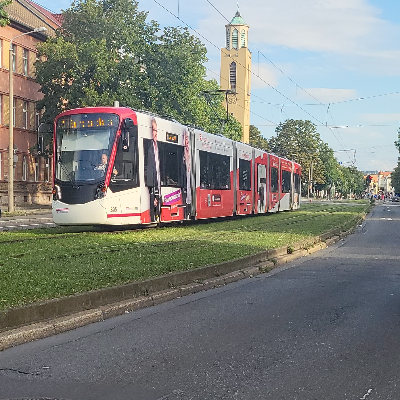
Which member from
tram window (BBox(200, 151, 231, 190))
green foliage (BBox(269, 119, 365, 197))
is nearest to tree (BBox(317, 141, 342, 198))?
green foliage (BBox(269, 119, 365, 197))

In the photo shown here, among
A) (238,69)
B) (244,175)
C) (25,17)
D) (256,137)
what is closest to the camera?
(244,175)

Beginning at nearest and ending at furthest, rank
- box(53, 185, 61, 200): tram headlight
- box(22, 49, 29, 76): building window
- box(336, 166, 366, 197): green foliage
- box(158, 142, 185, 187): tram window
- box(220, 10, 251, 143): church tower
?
box(53, 185, 61, 200): tram headlight < box(158, 142, 185, 187): tram window < box(22, 49, 29, 76): building window < box(220, 10, 251, 143): church tower < box(336, 166, 366, 197): green foliage

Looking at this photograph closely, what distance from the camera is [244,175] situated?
3161 cm

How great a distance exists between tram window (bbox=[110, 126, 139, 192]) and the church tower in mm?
84843

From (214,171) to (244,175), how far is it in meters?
4.79

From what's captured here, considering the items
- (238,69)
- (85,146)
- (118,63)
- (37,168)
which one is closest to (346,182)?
(238,69)

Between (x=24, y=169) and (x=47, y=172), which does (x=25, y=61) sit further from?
(x=47, y=172)

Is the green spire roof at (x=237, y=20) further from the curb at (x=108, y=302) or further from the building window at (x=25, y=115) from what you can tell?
the curb at (x=108, y=302)

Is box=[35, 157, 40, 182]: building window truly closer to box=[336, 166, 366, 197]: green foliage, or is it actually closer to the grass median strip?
the grass median strip

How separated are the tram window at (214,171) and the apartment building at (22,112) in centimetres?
2049

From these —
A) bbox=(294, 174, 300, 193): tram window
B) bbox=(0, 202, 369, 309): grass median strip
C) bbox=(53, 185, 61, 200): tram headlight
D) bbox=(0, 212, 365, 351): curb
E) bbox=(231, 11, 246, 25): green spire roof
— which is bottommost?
bbox=(0, 212, 365, 351): curb

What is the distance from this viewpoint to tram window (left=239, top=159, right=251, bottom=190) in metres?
31.0

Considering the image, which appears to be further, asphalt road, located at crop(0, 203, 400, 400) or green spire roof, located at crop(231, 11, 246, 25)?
green spire roof, located at crop(231, 11, 246, 25)

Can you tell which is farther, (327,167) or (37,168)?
(327,167)
